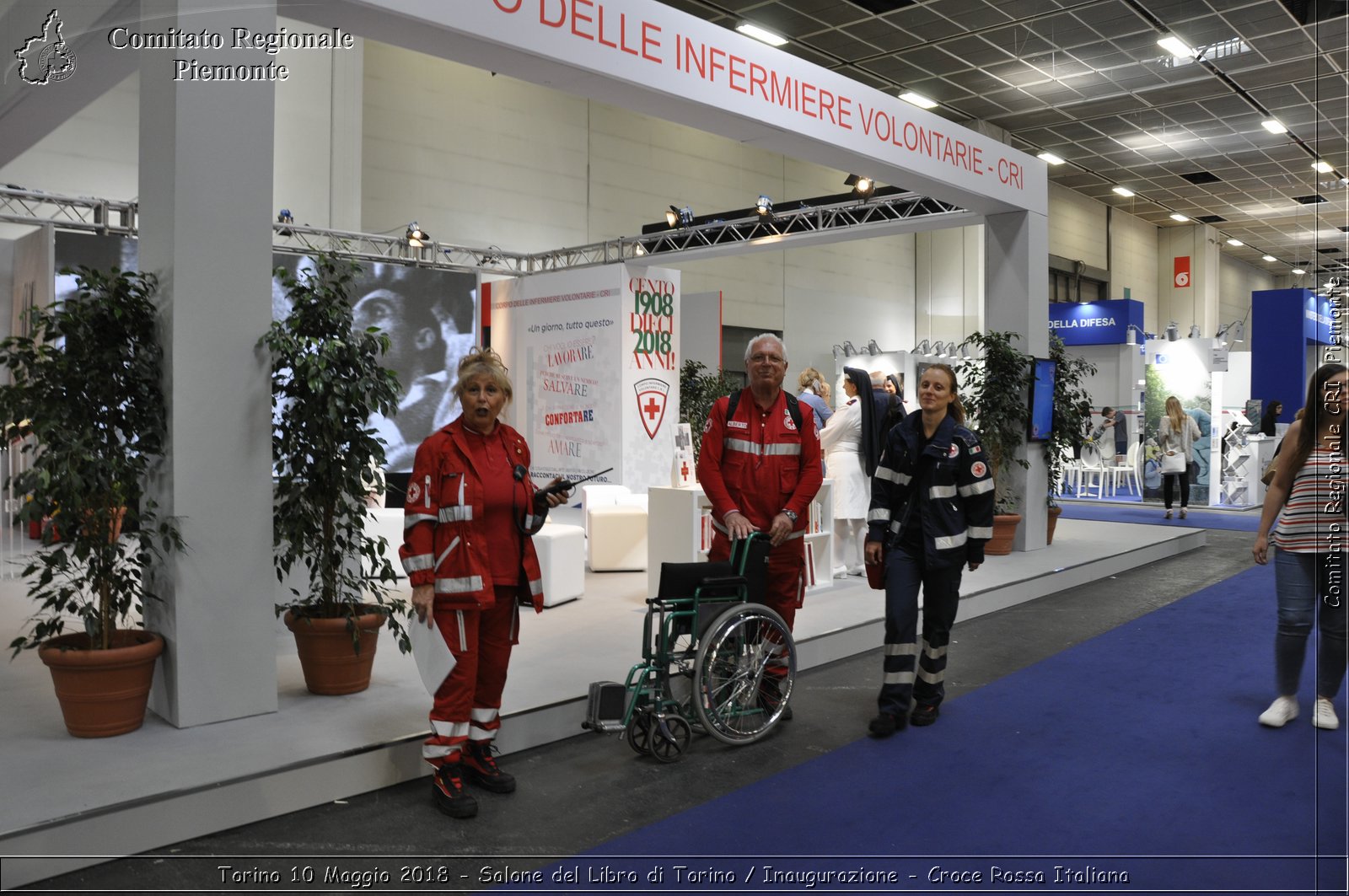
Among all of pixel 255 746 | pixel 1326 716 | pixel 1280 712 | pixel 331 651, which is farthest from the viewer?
pixel 331 651

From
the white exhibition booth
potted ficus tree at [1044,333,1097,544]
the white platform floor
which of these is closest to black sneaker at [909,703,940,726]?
the white platform floor

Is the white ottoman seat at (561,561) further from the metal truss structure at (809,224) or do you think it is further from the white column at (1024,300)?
the metal truss structure at (809,224)

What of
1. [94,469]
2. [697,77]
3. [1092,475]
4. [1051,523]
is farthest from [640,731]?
[1092,475]

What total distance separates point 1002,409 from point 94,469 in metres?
6.70

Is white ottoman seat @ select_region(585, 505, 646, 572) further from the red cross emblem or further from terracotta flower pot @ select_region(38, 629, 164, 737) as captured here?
terracotta flower pot @ select_region(38, 629, 164, 737)

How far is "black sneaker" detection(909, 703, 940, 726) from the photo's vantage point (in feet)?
13.3

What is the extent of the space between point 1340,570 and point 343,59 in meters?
11.6

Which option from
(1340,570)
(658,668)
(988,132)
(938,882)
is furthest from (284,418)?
(988,132)

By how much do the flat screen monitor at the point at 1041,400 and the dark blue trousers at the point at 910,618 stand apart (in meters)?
4.69

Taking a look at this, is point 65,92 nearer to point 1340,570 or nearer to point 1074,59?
point 1340,570

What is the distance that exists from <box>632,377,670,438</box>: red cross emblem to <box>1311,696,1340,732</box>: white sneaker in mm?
9294

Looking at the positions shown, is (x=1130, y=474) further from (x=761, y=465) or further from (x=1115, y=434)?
(x=761, y=465)

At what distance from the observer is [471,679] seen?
320cm

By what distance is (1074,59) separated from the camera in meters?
13.3
